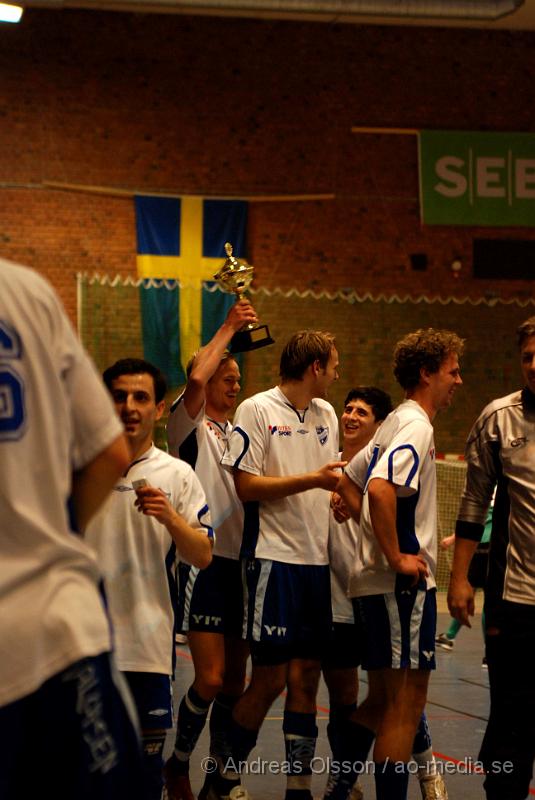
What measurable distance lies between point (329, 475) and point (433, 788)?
1405 mm

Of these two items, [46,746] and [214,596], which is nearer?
[46,746]

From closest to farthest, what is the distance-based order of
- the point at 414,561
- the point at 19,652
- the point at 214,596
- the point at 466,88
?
the point at 19,652, the point at 414,561, the point at 214,596, the point at 466,88

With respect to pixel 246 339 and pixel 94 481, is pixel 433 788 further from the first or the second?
pixel 94 481

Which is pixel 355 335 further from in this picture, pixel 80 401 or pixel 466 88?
pixel 80 401

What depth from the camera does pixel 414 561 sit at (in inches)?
151

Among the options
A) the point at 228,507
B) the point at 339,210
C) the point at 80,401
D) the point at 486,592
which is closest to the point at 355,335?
the point at 339,210

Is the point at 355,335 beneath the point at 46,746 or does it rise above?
above

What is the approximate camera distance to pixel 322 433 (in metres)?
4.70

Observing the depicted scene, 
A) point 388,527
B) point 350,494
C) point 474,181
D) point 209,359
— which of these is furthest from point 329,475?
point 474,181

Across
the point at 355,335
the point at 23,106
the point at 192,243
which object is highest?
the point at 23,106

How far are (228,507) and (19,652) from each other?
323 cm

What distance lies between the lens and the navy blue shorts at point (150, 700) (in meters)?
3.36

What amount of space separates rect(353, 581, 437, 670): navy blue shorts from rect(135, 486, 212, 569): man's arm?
31.1 inches

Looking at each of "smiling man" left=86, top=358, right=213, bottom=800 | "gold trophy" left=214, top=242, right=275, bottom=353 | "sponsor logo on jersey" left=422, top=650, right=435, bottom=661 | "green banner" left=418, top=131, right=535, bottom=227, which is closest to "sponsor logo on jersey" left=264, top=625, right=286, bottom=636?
"sponsor logo on jersey" left=422, top=650, right=435, bottom=661
